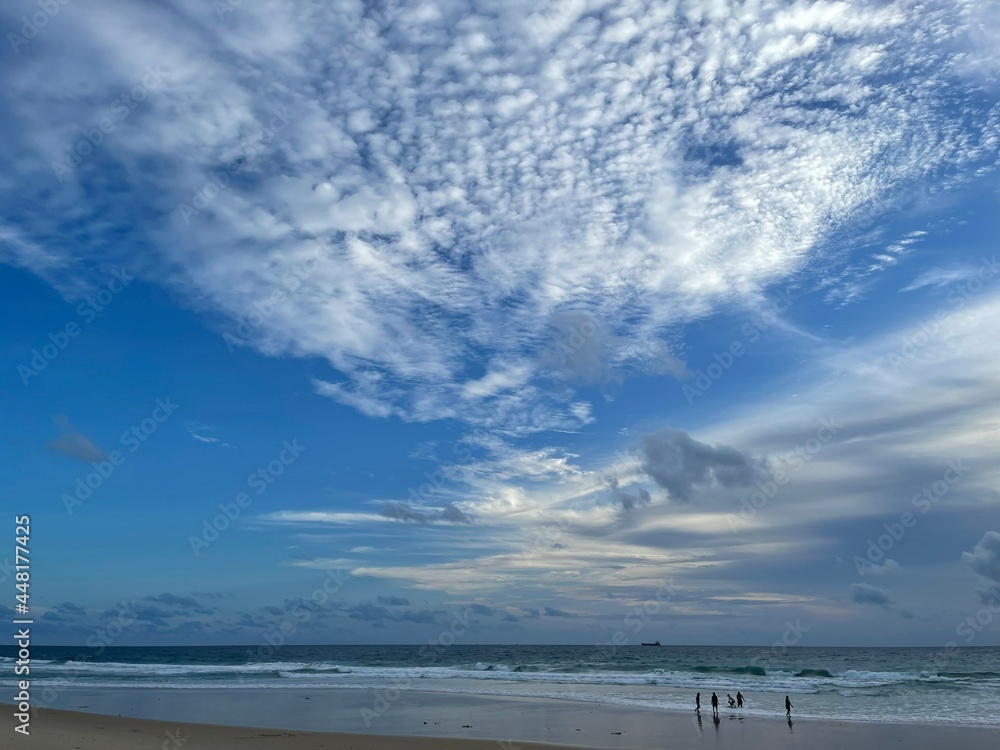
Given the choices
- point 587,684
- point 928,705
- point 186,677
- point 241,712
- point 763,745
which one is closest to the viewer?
point 763,745

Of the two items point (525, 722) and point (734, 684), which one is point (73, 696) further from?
point (734, 684)

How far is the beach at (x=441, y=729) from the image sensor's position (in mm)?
21984

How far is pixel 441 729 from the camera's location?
2553 centimetres

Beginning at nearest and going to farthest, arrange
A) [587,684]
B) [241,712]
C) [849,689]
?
[241,712]
[849,689]
[587,684]

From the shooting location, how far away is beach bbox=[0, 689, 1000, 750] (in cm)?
2198

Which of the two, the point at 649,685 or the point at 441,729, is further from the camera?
the point at 649,685

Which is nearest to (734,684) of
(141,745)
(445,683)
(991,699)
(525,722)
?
(991,699)

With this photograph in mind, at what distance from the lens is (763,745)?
22297mm

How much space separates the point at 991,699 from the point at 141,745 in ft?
140

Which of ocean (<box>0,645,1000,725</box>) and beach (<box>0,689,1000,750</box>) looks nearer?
beach (<box>0,689,1000,750</box>)

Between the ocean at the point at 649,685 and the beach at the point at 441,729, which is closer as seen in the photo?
the beach at the point at 441,729

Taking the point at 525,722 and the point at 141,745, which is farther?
the point at 525,722

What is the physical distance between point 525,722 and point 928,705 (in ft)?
73.4

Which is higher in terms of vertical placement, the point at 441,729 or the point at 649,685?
the point at 441,729
